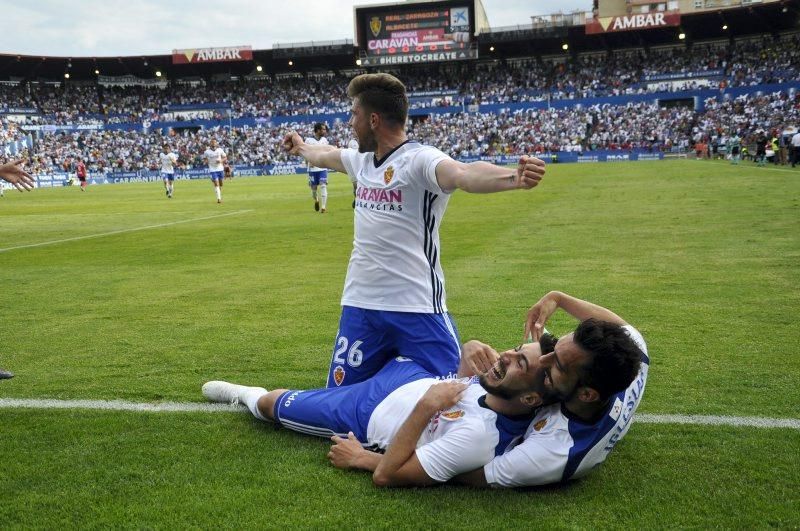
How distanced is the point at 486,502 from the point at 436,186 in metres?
1.91

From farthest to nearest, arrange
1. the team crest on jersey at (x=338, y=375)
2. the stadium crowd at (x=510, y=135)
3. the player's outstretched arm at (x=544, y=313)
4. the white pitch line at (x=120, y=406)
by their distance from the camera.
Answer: the stadium crowd at (x=510, y=135)
the white pitch line at (x=120, y=406)
the team crest on jersey at (x=338, y=375)
the player's outstretched arm at (x=544, y=313)

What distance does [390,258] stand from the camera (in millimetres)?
4645

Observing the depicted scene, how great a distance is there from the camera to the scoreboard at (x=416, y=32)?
70.6 m

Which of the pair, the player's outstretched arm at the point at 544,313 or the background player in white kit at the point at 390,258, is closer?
the player's outstretched arm at the point at 544,313

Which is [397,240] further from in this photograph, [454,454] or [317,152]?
[454,454]

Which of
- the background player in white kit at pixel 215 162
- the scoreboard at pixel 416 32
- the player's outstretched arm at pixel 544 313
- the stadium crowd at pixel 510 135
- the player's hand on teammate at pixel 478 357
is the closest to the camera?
the player's hand on teammate at pixel 478 357

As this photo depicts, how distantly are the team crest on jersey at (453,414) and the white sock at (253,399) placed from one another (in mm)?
1443

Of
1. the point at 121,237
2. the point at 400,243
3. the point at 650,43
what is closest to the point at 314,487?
the point at 400,243

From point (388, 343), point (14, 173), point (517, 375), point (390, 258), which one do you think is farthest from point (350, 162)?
point (14, 173)

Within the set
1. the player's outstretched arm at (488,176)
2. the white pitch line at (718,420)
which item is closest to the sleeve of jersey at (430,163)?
the player's outstretched arm at (488,176)

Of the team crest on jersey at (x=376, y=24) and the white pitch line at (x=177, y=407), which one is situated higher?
the team crest on jersey at (x=376, y=24)

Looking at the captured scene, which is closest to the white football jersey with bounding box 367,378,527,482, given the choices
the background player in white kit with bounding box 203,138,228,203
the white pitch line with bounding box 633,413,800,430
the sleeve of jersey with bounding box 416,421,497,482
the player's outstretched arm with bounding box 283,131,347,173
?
the sleeve of jersey with bounding box 416,421,497,482

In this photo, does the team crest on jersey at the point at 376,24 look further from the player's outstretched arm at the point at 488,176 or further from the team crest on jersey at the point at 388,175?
the player's outstretched arm at the point at 488,176

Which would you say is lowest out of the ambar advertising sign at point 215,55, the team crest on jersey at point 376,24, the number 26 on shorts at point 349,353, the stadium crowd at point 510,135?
the number 26 on shorts at point 349,353
